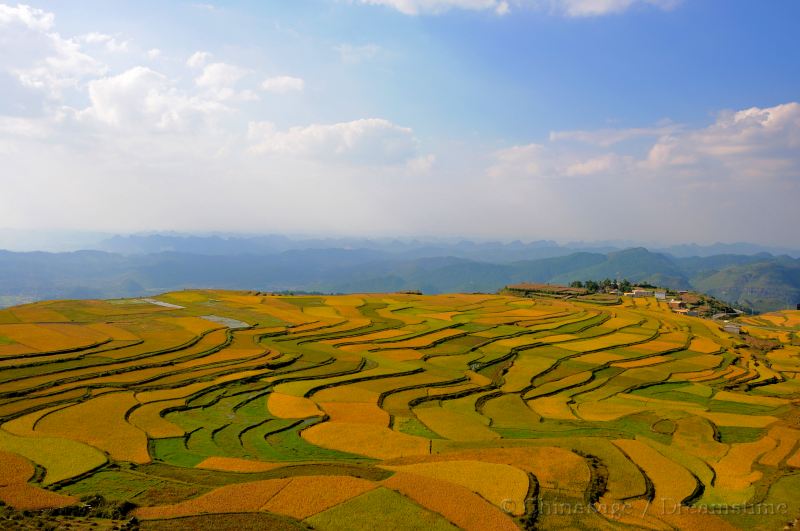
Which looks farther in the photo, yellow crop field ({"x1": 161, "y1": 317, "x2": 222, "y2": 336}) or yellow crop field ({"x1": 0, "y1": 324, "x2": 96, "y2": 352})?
yellow crop field ({"x1": 161, "y1": 317, "x2": 222, "y2": 336})

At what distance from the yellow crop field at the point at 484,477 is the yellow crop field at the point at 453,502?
0.86 meters

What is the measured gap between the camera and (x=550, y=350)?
2579 inches

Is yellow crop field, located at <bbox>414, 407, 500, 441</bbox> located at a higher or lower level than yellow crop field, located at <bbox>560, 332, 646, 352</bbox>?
lower

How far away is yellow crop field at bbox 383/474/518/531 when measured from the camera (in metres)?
20.1

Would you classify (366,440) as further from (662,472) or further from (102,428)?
(662,472)

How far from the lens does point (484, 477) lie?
24688 mm

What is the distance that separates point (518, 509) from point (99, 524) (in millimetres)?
18256

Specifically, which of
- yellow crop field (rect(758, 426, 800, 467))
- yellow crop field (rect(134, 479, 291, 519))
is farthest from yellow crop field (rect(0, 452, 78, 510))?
yellow crop field (rect(758, 426, 800, 467))

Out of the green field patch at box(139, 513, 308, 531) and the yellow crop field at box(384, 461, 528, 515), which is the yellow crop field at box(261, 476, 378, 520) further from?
the yellow crop field at box(384, 461, 528, 515)

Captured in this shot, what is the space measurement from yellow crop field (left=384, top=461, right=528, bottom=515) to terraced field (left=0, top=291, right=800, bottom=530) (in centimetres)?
16

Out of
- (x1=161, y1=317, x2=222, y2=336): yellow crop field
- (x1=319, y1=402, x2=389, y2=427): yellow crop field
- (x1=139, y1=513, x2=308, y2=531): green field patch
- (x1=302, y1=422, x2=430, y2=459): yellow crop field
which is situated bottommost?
(x1=319, y1=402, x2=389, y2=427): yellow crop field

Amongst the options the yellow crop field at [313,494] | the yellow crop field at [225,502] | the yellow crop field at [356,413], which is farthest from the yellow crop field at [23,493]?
the yellow crop field at [356,413]

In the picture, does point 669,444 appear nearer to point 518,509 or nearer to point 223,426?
point 518,509

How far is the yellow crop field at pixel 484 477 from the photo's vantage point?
22.6 m
